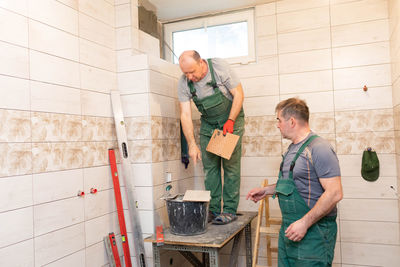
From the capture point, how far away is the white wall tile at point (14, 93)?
1819mm

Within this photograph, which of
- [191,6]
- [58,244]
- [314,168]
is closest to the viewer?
[314,168]

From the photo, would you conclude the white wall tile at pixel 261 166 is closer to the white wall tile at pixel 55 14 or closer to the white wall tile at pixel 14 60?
A: the white wall tile at pixel 55 14

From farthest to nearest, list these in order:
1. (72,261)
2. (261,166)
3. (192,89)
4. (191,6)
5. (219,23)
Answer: (219,23) < (191,6) < (261,166) < (192,89) < (72,261)

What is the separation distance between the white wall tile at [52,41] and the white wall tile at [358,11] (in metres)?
2.16

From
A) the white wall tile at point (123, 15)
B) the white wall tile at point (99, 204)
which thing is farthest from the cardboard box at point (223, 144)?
the white wall tile at point (123, 15)

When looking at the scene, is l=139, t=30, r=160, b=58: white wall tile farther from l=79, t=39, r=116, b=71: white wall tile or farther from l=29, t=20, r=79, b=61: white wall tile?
l=29, t=20, r=79, b=61: white wall tile

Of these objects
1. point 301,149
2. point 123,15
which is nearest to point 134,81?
point 123,15

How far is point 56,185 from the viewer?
2.13 meters

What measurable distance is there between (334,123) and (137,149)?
1.69m

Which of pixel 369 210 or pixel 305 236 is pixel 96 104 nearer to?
pixel 305 236

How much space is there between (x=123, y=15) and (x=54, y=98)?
Result: 1.01m

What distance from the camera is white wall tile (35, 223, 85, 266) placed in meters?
1.99

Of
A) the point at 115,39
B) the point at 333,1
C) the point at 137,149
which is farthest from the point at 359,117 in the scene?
the point at 115,39

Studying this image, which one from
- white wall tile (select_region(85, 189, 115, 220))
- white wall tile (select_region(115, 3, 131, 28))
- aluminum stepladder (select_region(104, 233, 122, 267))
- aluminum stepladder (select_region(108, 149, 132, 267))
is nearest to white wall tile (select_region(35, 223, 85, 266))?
white wall tile (select_region(85, 189, 115, 220))
